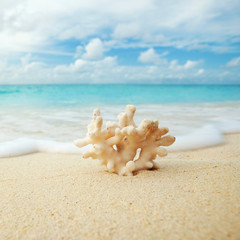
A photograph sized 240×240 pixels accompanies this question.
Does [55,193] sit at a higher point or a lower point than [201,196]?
lower

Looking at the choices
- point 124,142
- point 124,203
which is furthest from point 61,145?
point 124,203

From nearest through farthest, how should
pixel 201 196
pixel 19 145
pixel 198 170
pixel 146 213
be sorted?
1. pixel 146 213
2. pixel 201 196
3. pixel 198 170
4. pixel 19 145

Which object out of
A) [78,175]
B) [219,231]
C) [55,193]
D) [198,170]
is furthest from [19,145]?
[219,231]

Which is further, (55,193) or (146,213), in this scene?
(55,193)

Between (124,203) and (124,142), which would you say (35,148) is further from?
(124,203)

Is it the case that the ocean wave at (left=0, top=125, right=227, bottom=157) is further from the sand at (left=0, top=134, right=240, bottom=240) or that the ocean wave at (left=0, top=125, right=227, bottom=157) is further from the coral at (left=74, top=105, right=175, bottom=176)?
the coral at (left=74, top=105, right=175, bottom=176)

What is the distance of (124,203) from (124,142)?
691mm

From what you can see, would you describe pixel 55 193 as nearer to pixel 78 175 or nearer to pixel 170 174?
pixel 78 175

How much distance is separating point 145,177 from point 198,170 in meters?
0.57

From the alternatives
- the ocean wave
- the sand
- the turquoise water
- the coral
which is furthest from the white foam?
the turquoise water

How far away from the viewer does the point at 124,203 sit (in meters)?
1.72

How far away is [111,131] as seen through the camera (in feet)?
7.39

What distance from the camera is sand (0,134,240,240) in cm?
138

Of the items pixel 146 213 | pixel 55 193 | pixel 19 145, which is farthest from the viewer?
pixel 19 145
